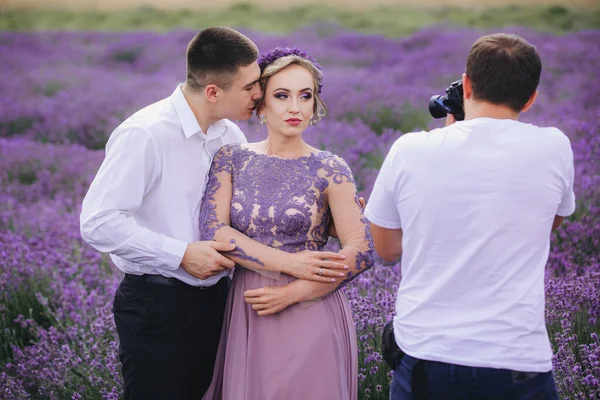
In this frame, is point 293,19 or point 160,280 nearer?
point 160,280

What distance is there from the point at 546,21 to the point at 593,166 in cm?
402

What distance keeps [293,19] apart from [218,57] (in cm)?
876

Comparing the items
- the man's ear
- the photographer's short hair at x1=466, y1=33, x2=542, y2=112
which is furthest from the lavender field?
the photographer's short hair at x1=466, y1=33, x2=542, y2=112

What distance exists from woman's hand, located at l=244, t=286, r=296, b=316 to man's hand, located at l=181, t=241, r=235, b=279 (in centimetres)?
15

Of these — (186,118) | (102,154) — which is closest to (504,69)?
(186,118)

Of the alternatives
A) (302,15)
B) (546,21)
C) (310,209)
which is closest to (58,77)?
(302,15)

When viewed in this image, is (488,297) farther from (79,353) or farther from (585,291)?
(79,353)

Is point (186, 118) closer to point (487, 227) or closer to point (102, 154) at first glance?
point (487, 227)

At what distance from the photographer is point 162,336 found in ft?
9.20

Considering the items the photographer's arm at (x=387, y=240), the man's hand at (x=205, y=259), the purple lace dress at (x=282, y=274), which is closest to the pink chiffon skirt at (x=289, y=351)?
the purple lace dress at (x=282, y=274)

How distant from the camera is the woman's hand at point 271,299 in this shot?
2.54 m

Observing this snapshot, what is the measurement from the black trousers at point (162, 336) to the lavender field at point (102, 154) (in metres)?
0.49

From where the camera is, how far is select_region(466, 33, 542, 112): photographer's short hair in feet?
6.25

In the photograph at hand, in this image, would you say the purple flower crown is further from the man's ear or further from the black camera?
the black camera
